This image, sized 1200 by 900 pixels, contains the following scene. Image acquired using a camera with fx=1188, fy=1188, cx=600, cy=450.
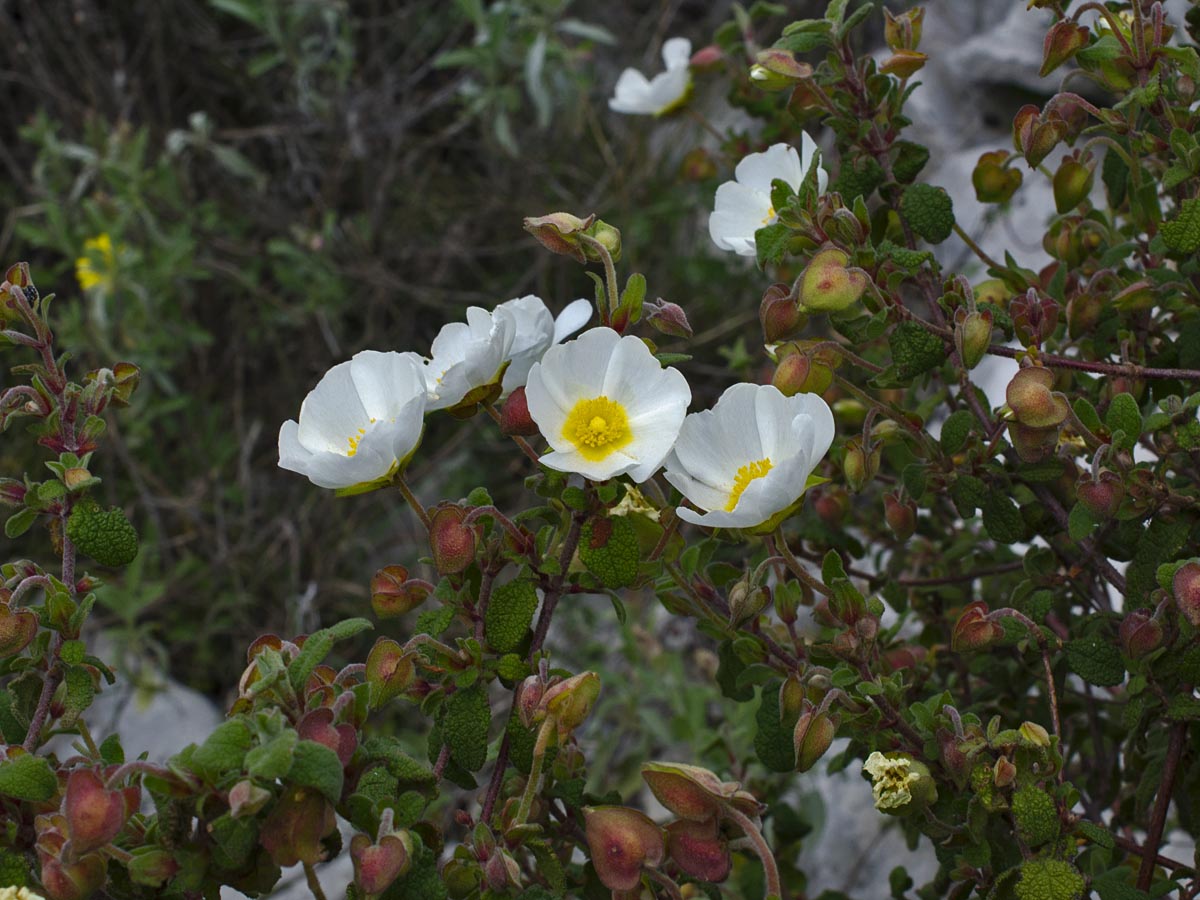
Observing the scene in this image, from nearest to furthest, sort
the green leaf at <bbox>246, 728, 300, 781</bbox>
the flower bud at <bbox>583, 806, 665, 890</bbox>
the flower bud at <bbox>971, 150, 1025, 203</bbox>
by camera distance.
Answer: the green leaf at <bbox>246, 728, 300, 781</bbox>
the flower bud at <bbox>583, 806, 665, 890</bbox>
the flower bud at <bbox>971, 150, 1025, 203</bbox>

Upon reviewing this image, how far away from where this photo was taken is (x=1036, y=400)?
0.87 m

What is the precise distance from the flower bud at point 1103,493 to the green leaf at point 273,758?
59 cm

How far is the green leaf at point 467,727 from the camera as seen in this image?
32.5 inches

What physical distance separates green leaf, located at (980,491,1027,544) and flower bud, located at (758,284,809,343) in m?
0.22

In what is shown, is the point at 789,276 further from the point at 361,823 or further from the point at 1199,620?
the point at 361,823

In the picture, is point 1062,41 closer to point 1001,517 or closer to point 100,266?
point 1001,517

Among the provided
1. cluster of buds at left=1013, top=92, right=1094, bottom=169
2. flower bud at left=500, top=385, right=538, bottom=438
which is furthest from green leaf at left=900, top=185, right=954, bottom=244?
flower bud at left=500, top=385, right=538, bottom=438

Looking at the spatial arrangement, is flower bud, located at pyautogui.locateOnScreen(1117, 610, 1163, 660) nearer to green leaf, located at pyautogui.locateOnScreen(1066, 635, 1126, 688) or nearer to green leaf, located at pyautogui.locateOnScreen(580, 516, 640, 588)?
green leaf, located at pyautogui.locateOnScreen(1066, 635, 1126, 688)

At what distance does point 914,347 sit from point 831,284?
0.37 feet

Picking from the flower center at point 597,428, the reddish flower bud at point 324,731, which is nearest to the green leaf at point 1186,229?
the flower center at point 597,428

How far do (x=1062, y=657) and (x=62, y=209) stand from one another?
2.51 meters

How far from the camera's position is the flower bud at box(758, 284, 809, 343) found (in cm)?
93

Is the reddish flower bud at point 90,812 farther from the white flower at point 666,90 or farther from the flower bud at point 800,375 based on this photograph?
the white flower at point 666,90

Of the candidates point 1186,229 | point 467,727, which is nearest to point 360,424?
point 467,727
